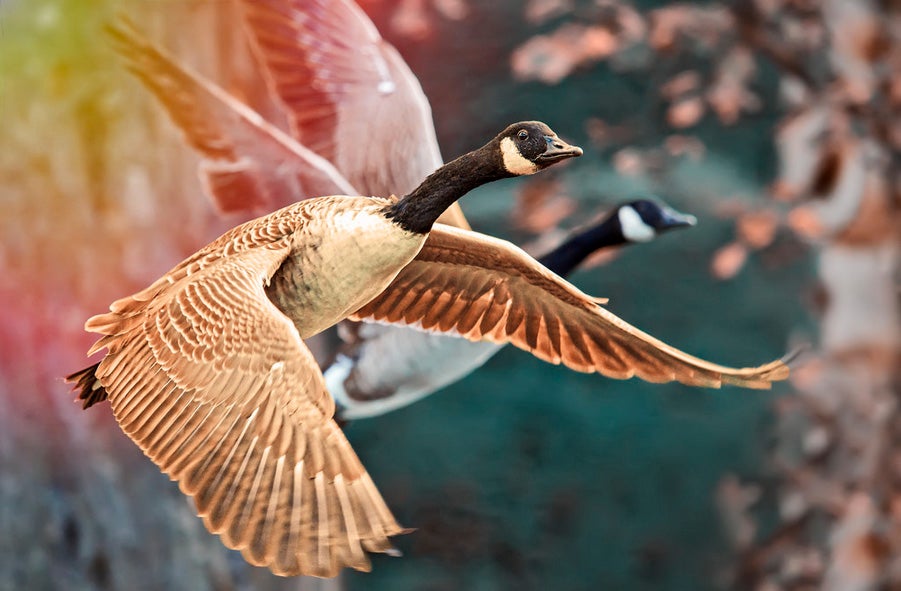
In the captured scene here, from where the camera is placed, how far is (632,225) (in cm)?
140

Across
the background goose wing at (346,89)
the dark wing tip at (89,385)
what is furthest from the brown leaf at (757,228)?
the dark wing tip at (89,385)

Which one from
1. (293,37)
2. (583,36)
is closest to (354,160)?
(293,37)

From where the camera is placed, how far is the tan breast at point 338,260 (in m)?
0.89

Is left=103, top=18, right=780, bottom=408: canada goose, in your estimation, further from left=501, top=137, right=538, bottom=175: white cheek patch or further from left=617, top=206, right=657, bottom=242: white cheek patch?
left=501, top=137, right=538, bottom=175: white cheek patch

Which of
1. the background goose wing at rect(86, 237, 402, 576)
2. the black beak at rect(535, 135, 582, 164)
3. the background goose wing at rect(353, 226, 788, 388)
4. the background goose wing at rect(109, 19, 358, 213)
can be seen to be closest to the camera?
the background goose wing at rect(86, 237, 402, 576)

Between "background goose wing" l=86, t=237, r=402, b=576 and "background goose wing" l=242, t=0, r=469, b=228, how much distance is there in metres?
0.47

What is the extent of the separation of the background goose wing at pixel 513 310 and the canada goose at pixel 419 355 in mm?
285

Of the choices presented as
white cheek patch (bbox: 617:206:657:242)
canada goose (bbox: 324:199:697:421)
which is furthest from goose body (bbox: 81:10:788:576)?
white cheek patch (bbox: 617:206:657:242)

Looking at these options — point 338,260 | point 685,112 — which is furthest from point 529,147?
point 685,112

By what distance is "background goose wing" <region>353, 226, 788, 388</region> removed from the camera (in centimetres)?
101

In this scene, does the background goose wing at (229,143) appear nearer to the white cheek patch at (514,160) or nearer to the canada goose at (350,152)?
the canada goose at (350,152)

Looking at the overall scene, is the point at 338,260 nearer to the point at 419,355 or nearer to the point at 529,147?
the point at 529,147

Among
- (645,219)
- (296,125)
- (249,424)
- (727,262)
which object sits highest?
(296,125)

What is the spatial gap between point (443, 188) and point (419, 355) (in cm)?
52
